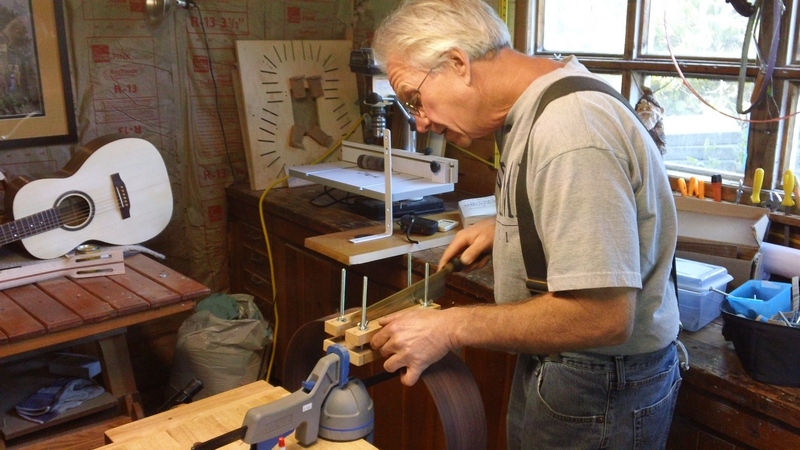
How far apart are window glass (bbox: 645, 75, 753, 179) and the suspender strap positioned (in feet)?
3.46

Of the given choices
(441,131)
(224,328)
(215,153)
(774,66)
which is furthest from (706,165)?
(215,153)

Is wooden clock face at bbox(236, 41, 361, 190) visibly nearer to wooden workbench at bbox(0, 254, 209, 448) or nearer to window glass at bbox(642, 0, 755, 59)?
wooden workbench at bbox(0, 254, 209, 448)

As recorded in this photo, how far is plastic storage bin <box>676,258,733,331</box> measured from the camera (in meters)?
1.62

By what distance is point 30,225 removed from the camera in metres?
2.16

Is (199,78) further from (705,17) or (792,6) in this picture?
(792,6)

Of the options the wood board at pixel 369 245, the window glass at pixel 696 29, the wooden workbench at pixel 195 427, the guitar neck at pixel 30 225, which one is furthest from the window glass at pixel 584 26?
the guitar neck at pixel 30 225

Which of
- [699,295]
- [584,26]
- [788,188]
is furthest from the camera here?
[584,26]

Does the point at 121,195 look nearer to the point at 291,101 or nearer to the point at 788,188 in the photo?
the point at 291,101

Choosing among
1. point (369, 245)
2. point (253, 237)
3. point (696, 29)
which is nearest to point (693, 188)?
point (696, 29)

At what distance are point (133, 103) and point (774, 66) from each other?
228 centimetres

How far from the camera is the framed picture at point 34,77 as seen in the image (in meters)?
2.52

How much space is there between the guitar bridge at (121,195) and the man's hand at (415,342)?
4.77 ft

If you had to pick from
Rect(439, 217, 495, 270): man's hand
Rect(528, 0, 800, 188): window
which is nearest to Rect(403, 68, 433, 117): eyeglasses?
Rect(439, 217, 495, 270): man's hand

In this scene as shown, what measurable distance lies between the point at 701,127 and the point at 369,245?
1.06m
